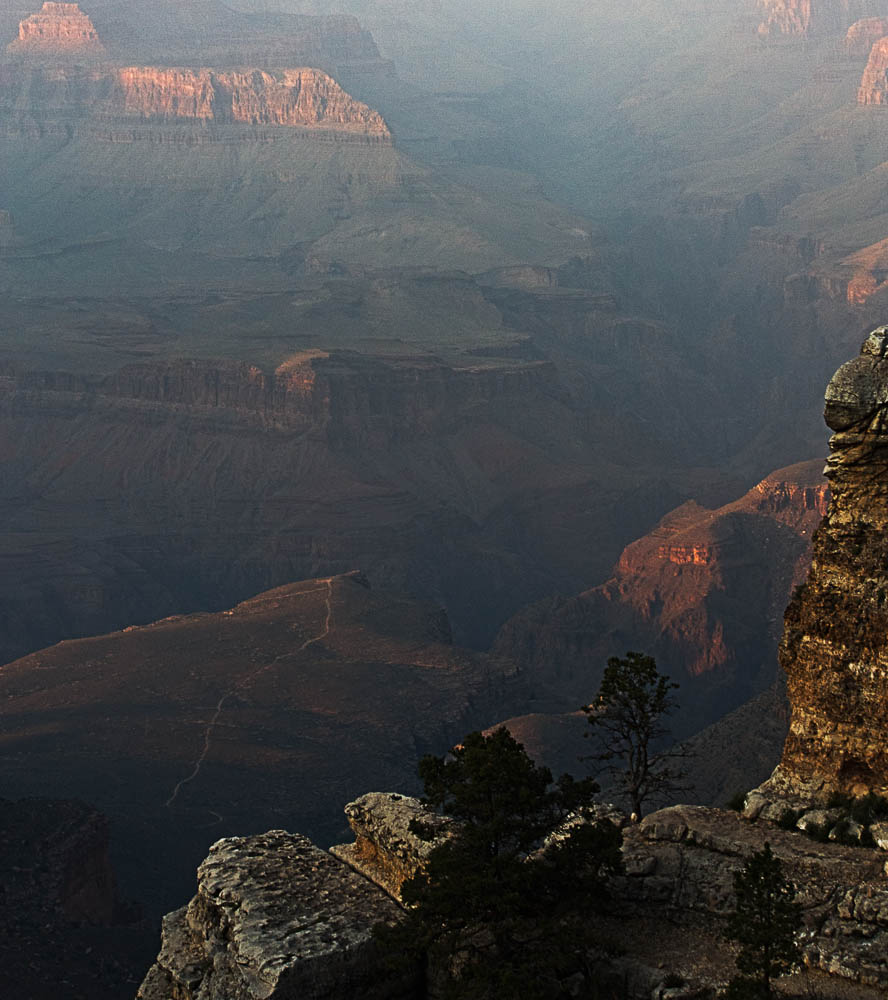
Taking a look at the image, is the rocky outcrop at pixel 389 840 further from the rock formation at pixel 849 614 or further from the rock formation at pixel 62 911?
the rock formation at pixel 62 911

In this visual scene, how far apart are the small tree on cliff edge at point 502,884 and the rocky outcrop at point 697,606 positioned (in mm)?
83498

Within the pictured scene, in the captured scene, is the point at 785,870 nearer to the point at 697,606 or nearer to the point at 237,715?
the point at 237,715

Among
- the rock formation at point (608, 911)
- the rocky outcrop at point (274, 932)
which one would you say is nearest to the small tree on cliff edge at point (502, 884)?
the rock formation at point (608, 911)

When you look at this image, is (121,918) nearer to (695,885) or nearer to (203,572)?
(695,885)

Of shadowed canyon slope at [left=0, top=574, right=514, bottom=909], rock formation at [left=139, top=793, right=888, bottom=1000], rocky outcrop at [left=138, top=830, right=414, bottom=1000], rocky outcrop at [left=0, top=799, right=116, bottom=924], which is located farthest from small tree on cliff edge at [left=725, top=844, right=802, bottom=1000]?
shadowed canyon slope at [left=0, top=574, right=514, bottom=909]

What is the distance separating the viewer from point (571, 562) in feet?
469

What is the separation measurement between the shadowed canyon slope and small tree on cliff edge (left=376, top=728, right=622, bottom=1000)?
41.4 m

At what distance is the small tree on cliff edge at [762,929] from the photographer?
21.6 meters

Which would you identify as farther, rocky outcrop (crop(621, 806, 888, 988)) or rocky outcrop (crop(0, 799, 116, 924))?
rocky outcrop (crop(0, 799, 116, 924))

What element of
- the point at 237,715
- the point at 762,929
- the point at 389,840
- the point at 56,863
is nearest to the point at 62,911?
the point at 56,863

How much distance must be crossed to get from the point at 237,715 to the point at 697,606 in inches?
1670

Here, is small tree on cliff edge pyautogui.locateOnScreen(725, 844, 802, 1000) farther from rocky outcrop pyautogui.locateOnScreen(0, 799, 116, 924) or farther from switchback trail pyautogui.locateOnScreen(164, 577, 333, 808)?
switchback trail pyautogui.locateOnScreen(164, 577, 333, 808)

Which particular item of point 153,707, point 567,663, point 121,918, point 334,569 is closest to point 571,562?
point 334,569

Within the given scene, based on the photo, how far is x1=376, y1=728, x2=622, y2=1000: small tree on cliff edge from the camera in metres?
23.8
